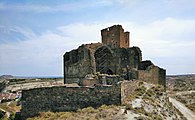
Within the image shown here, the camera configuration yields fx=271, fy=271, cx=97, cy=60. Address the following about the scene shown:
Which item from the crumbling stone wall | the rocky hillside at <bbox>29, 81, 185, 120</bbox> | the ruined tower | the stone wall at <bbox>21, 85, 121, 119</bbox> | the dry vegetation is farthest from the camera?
the ruined tower

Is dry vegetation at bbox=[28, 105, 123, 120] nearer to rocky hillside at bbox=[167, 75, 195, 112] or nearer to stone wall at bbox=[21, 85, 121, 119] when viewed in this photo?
stone wall at bbox=[21, 85, 121, 119]

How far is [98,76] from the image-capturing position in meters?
24.3

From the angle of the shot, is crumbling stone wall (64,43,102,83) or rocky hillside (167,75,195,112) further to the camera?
rocky hillside (167,75,195,112)

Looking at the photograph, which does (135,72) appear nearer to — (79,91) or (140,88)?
(140,88)

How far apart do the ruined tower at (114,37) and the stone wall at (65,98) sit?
41.1 feet

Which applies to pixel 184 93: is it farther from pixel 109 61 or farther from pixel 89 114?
pixel 89 114

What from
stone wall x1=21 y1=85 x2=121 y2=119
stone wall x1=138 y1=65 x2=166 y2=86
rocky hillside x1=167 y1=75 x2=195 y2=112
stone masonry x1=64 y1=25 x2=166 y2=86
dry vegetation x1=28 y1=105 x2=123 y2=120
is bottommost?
rocky hillside x1=167 y1=75 x2=195 y2=112

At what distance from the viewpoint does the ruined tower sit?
3038cm

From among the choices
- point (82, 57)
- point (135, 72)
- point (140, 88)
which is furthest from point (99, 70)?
point (140, 88)

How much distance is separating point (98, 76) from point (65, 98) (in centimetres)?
669

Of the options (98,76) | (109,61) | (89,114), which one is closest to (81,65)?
(98,76)

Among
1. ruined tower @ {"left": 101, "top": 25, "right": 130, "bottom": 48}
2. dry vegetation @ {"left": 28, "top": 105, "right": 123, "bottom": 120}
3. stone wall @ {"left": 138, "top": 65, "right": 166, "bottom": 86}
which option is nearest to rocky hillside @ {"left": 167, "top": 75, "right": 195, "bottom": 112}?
stone wall @ {"left": 138, "top": 65, "right": 166, "bottom": 86}

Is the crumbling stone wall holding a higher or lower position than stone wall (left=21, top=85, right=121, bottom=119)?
higher

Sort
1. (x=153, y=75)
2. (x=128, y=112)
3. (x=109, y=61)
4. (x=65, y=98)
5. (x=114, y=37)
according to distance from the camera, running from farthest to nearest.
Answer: (x=114, y=37) < (x=109, y=61) < (x=153, y=75) < (x=65, y=98) < (x=128, y=112)
